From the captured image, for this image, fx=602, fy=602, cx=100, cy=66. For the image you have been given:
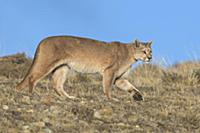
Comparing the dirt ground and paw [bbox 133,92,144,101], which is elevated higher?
paw [bbox 133,92,144,101]

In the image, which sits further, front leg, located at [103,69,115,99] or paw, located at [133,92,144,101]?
front leg, located at [103,69,115,99]

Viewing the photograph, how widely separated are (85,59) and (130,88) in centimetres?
116

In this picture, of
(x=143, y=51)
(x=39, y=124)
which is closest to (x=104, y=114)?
(x=39, y=124)

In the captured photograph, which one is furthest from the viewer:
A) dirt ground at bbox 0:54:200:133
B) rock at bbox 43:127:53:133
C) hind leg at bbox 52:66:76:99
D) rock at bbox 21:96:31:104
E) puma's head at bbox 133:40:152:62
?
puma's head at bbox 133:40:152:62

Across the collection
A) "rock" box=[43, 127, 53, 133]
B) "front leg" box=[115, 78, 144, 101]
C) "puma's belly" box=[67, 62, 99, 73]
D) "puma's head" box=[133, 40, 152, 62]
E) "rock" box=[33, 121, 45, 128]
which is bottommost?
"rock" box=[43, 127, 53, 133]

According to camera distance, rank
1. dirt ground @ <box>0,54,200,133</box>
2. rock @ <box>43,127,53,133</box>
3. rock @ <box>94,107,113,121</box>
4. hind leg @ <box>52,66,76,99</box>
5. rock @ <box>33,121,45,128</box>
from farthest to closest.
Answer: hind leg @ <box>52,66,76,99</box>
rock @ <box>94,107,113,121</box>
dirt ground @ <box>0,54,200,133</box>
rock @ <box>33,121,45,128</box>
rock @ <box>43,127,53,133</box>

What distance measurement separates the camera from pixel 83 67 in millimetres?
13000

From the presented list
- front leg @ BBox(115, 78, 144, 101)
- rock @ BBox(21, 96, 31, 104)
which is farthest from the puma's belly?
rock @ BBox(21, 96, 31, 104)

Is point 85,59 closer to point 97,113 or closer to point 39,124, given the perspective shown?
point 97,113

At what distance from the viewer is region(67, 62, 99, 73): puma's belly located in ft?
42.1

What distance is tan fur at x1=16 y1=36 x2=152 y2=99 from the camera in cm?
1228

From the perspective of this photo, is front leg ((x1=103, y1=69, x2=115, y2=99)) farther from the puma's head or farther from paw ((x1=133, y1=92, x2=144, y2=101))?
the puma's head

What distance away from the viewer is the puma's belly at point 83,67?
12.8 meters

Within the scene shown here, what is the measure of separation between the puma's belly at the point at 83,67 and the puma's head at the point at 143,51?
1155 mm
